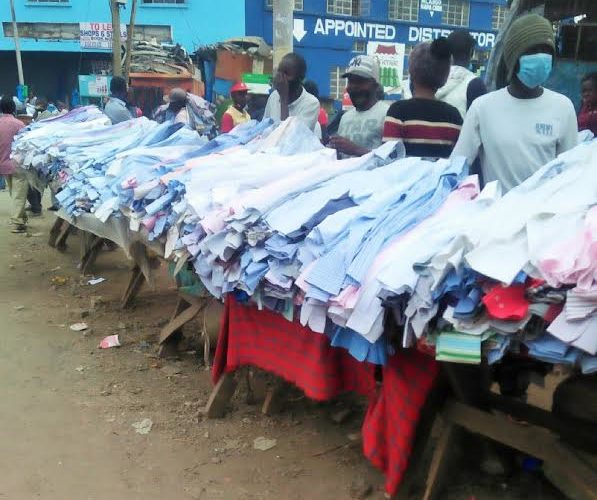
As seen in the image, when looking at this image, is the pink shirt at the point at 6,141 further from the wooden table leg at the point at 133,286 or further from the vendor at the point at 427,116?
the vendor at the point at 427,116

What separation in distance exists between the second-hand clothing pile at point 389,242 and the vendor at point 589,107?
2.15 meters

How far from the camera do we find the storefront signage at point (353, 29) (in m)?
21.3

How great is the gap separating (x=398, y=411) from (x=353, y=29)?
21.0 meters

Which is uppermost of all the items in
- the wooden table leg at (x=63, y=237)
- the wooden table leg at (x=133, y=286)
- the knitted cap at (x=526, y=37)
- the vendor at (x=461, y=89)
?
the knitted cap at (x=526, y=37)

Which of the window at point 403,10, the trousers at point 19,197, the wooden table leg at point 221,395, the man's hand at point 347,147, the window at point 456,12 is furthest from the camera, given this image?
the window at point 456,12

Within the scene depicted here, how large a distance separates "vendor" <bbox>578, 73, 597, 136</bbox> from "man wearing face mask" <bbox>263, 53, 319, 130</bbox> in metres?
2.00

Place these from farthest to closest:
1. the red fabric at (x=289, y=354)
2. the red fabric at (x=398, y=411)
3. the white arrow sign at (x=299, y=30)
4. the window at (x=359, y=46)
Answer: the window at (x=359, y=46)
the white arrow sign at (x=299, y=30)
the red fabric at (x=289, y=354)
the red fabric at (x=398, y=411)

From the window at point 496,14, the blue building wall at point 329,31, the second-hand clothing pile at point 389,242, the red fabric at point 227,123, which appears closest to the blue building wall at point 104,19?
the blue building wall at point 329,31

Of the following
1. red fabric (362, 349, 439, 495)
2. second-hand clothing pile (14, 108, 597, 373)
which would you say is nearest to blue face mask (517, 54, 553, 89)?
second-hand clothing pile (14, 108, 597, 373)

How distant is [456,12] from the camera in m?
24.1

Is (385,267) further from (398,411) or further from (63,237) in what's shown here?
(63,237)

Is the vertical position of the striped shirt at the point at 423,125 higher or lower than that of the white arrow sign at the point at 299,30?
lower

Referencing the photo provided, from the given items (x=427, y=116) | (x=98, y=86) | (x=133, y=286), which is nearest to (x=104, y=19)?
(x=98, y=86)

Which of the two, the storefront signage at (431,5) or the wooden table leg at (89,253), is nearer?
the wooden table leg at (89,253)
